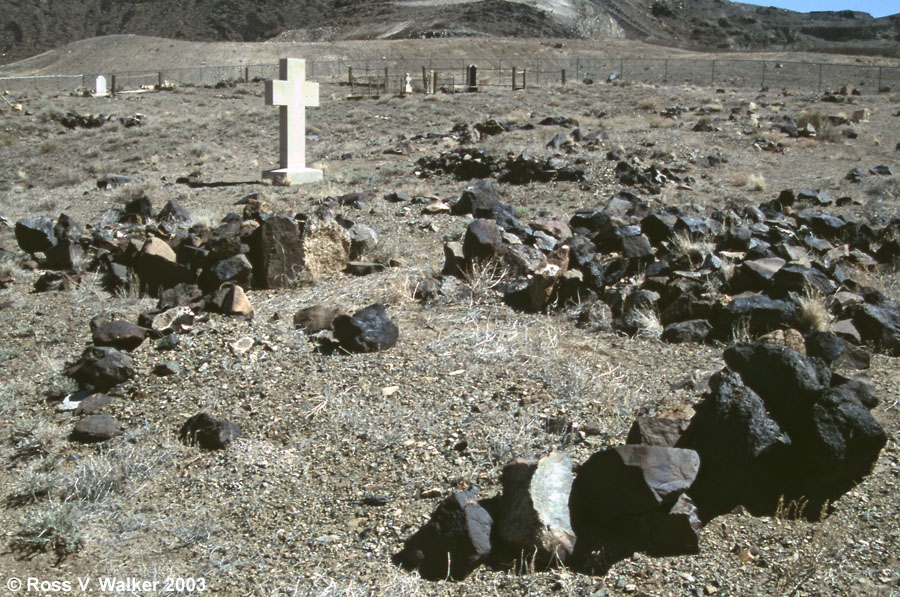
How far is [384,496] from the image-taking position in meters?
4.13

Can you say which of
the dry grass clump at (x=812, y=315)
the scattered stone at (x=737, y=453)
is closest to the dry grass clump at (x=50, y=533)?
the scattered stone at (x=737, y=453)

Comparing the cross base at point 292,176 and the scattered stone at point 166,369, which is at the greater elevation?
the cross base at point 292,176

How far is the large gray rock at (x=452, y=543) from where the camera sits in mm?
3559

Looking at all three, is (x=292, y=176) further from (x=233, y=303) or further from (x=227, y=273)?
(x=233, y=303)

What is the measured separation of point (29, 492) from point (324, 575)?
2074 millimetres

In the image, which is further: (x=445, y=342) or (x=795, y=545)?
(x=445, y=342)

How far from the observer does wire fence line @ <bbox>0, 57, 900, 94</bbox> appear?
138 ft

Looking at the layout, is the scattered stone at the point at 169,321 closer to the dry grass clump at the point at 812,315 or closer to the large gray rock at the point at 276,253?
the large gray rock at the point at 276,253

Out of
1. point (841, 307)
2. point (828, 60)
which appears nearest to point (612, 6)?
point (828, 60)

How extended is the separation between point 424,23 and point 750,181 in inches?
3110

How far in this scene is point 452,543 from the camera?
358 cm

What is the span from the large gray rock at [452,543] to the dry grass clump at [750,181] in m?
11.4

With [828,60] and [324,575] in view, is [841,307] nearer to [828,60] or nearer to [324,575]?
[324,575]

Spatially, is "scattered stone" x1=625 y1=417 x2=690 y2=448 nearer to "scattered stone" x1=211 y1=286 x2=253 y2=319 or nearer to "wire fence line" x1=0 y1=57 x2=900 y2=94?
"scattered stone" x1=211 y1=286 x2=253 y2=319
